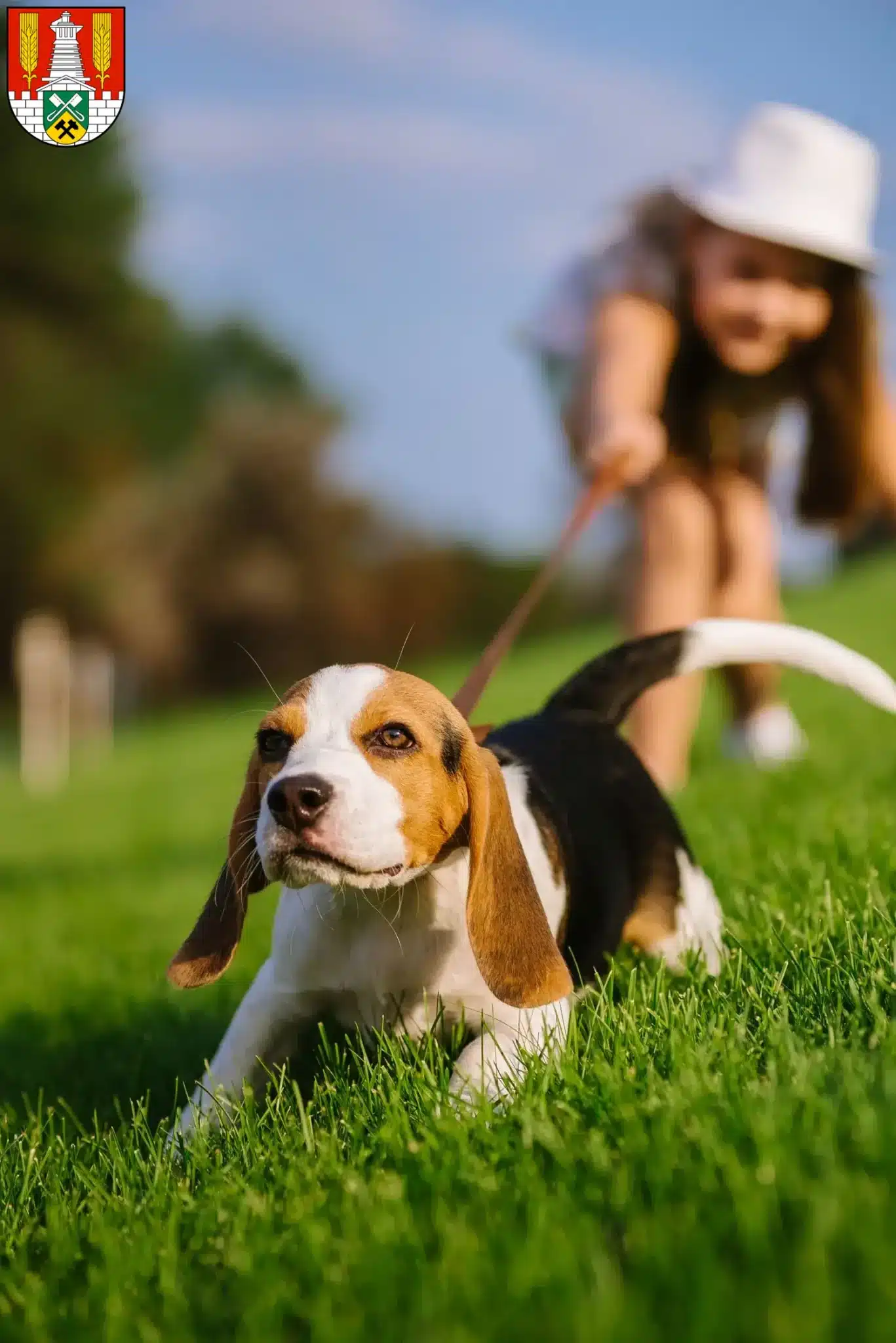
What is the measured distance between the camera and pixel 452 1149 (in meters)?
2.46

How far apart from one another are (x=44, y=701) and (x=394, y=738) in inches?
1135

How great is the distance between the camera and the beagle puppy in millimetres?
2854

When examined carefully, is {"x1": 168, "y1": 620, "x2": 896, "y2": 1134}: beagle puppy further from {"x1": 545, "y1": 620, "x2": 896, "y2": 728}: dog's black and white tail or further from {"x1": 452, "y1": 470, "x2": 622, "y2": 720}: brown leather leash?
{"x1": 452, "y1": 470, "x2": 622, "y2": 720}: brown leather leash

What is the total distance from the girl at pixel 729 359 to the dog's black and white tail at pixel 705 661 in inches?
42.7

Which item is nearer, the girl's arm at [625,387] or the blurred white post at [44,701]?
the girl's arm at [625,387]

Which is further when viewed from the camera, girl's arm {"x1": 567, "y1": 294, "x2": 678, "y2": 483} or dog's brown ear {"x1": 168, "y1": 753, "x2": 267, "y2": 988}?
girl's arm {"x1": 567, "y1": 294, "x2": 678, "y2": 483}

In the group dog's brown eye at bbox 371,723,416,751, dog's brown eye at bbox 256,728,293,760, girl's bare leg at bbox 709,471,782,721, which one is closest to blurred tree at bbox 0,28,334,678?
girl's bare leg at bbox 709,471,782,721

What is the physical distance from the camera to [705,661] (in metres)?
4.05

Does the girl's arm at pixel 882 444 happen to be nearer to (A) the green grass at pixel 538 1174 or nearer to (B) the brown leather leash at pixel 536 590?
(B) the brown leather leash at pixel 536 590

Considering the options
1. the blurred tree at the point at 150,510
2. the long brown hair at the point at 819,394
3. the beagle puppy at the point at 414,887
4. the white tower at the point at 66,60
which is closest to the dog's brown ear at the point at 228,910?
the beagle puppy at the point at 414,887

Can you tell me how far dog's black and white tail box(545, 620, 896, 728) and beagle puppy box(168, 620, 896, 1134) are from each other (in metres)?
0.05

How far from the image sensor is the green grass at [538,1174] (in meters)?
1.80

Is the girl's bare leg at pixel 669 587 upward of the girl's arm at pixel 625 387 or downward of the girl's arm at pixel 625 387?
downward

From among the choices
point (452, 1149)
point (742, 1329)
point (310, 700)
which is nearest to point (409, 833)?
point (310, 700)
